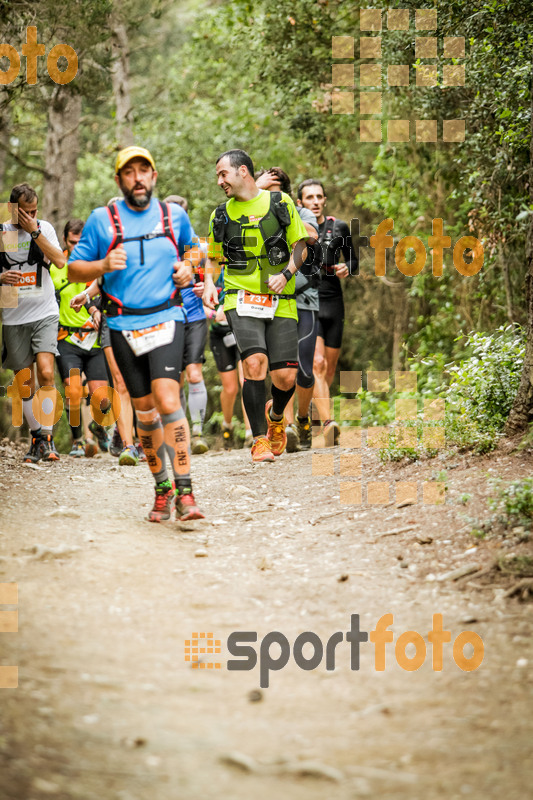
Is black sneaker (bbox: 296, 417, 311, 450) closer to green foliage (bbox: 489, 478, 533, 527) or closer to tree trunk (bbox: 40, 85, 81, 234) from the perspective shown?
green foliage (bbox: 489, 478, 533, 527)

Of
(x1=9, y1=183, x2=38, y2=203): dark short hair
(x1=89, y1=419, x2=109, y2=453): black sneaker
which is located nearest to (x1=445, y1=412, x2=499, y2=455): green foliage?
(x1=9, y1=183, x2=38, y2=203): dark short hair

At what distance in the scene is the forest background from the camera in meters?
7.48

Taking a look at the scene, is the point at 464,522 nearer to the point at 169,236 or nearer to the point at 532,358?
the point at 532,358

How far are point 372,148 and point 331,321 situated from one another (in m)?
7.34

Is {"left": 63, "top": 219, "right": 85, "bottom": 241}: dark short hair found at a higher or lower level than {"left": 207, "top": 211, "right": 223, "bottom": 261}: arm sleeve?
higher

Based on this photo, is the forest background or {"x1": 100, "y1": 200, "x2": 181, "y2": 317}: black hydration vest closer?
{"x1": 100, "y1": 200, "x2": 181, "y2": 317}: black hydration vest

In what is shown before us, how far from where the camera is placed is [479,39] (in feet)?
27.1

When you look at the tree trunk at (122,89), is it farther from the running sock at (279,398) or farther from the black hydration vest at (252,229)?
the running sock at (279,398)

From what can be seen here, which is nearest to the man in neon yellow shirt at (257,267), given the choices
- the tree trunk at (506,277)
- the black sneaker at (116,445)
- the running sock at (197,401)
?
the running sock at (197,401)

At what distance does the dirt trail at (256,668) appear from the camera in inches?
99.5

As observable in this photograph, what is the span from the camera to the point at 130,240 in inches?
203

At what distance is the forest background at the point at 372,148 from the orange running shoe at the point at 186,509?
2181 millimetres

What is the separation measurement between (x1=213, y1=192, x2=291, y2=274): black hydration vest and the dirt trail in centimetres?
222

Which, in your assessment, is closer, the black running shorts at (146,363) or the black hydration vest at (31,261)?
the black running shorts at (146,363)
